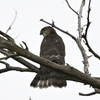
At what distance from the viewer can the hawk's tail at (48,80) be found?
18.3 ft

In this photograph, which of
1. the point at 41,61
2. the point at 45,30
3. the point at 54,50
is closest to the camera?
the point at 41,61

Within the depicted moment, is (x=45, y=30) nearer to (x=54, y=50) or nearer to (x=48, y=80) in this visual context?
(x=54, y=50)

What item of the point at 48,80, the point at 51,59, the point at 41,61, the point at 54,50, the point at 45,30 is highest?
the point at 45,30

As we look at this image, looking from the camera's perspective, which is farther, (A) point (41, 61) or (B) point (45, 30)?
(B) point (45, 30)

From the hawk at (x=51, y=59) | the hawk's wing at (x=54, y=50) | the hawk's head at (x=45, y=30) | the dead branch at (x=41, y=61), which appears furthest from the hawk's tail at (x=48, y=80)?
the hawk's head at (x=45, y=30)

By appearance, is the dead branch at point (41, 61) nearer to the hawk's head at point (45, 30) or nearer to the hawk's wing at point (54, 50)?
the hawk's wing at point (54, 50)

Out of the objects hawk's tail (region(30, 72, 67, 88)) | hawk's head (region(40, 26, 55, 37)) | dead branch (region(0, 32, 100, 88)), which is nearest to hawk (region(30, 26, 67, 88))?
hawk's tail (region(30, 72, 67, 88))

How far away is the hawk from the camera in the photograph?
18.7ft

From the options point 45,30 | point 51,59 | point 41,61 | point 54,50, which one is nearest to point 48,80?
point 51,59

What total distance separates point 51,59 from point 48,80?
81 centimetres

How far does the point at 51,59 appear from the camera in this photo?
6.61m

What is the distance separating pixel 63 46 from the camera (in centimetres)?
751

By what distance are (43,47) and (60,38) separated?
102cm

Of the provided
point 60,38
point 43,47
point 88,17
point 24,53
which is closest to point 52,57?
point 43,47
